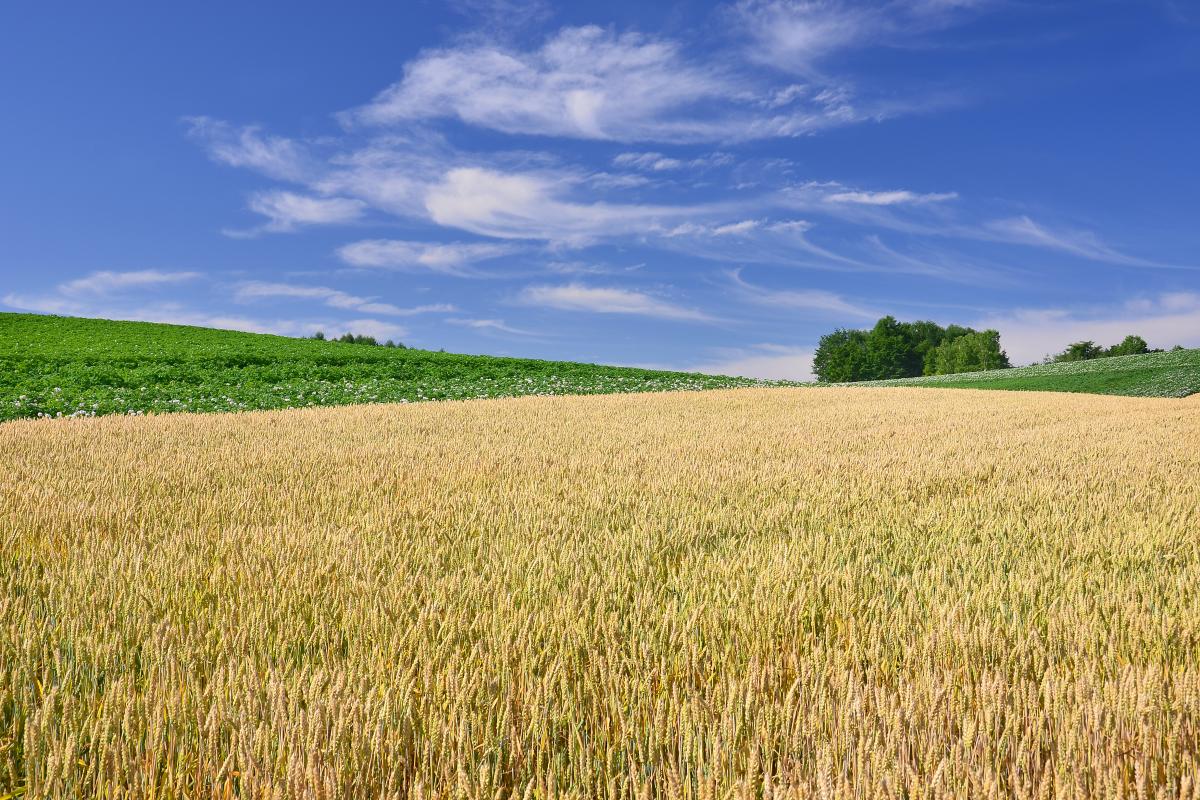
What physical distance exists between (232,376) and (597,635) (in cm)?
3094

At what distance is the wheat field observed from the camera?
208 centimetres

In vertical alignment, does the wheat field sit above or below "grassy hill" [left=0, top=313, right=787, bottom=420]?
below

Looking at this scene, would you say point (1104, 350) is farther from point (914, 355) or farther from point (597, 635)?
point (597, 635)

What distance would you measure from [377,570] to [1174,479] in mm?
7689

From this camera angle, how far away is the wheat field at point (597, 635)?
6.82ft

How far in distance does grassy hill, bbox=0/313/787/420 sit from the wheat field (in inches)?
670

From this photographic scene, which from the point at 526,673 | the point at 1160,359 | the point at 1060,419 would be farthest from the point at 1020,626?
the point at 1160,359

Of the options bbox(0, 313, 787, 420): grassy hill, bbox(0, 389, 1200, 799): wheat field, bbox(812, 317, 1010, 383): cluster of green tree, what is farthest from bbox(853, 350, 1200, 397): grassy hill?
bbox(812, 317, 1010, 383): cluster of green tree

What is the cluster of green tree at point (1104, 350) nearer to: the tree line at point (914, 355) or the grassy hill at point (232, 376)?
the tree line at point (914, 355)

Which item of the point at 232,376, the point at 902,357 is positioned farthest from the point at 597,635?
the point at 902,357

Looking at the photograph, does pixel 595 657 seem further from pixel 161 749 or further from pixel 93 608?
pixel 93 608

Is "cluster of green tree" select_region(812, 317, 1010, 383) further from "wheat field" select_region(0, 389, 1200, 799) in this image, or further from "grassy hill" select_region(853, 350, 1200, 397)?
"wheat field" select_region(0, 389, 1200, 799)

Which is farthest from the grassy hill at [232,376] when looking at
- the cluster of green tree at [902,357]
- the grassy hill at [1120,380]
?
the cluster of green tree at [902,357]

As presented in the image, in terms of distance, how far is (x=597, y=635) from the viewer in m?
Answer: 2.91
